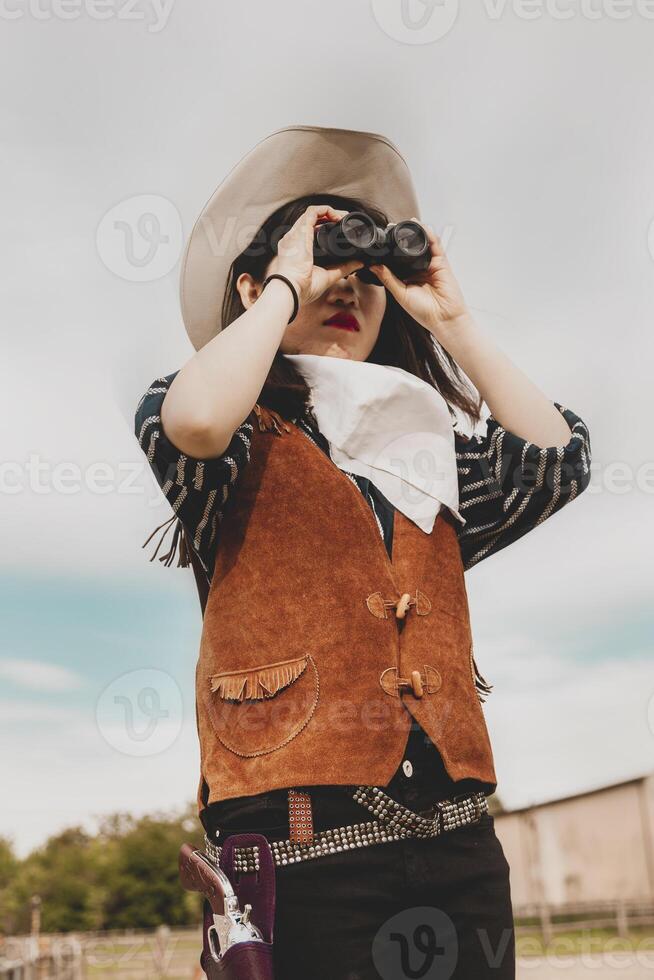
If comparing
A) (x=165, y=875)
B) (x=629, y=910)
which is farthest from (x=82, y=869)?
(x=629, y=910)

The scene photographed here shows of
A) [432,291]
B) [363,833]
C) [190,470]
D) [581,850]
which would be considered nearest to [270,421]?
[190,470]

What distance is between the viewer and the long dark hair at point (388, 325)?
6.22ft

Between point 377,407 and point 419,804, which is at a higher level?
point 377,407

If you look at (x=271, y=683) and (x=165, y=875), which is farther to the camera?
(x=165, y=875)

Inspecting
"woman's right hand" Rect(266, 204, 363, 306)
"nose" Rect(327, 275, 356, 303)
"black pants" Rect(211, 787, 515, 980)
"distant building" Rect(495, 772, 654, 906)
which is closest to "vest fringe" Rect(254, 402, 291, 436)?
"woman's right hand" Rect(266, 204, 363, 306)

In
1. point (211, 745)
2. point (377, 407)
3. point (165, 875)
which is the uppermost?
point (377, 407)

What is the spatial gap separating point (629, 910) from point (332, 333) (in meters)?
15.3

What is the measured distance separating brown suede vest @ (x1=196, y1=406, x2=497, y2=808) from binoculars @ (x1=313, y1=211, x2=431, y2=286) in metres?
0.34

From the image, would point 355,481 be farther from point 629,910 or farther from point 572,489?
point 629,910

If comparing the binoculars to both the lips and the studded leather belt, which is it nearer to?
the lips

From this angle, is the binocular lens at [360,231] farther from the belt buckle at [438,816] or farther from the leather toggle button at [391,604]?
the belt buckle at [438,816]

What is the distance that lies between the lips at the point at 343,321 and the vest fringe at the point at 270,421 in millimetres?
266

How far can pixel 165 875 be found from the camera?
36.2 m

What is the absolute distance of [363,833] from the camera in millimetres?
1308
